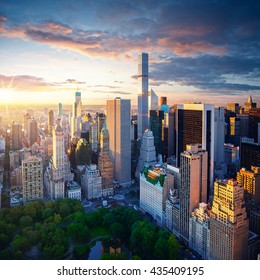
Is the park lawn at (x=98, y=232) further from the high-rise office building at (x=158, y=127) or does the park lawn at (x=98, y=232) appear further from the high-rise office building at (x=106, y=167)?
the high-rise office building at (x=158, y=127)

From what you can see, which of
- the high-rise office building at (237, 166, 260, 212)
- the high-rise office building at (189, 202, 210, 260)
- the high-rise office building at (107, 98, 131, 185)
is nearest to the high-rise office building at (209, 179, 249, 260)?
the high-rise office building at (189, 202, 210, 260)

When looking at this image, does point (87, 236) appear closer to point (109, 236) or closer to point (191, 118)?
point (109, 236)

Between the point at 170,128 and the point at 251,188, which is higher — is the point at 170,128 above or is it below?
above

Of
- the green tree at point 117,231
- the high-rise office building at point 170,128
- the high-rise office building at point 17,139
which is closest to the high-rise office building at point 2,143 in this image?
the high-rise office building at point 17,139

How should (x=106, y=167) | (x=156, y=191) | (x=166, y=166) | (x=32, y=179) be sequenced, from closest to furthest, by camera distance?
(x=156, y=191), (x=32, y=179), (x=166, y=166), (x=106, y=167)

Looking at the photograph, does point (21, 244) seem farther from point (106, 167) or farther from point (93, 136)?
point (93, 136)

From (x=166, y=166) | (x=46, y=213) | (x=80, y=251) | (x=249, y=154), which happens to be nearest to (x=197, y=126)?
(x=166, y=166)

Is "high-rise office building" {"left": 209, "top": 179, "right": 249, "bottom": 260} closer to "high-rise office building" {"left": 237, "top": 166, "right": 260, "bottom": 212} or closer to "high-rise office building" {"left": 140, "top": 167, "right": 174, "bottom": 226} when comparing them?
"high-rise office building" {"left": 237, "top": 166, "right": 260, "bottom": 212}
